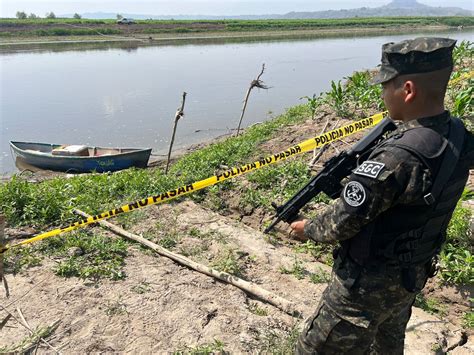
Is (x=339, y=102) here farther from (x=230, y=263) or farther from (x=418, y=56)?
(x=418, y=56)

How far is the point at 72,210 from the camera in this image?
5602mm

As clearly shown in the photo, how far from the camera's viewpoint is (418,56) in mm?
1961

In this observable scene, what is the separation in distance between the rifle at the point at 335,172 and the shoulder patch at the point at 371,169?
0.42m

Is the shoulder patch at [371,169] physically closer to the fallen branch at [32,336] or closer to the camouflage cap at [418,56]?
the camouflage cap at [418,56]

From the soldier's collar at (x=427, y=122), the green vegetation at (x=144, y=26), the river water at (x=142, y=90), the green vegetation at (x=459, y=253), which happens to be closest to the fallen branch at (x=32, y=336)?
the soldier's collar at (x=427, y=122)

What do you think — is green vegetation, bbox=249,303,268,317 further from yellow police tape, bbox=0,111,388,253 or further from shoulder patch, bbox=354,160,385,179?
shoulder patch, bbox=354,160,385,179

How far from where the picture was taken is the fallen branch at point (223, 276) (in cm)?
388

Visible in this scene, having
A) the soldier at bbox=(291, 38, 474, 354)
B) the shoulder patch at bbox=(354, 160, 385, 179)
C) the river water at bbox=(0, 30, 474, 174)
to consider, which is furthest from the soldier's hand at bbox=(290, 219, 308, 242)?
the river water at bbox=(0, 30, 474, 174)

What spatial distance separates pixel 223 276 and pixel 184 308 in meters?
0.60

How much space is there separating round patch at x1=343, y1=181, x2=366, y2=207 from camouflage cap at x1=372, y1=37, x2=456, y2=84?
Answer: 570 mm

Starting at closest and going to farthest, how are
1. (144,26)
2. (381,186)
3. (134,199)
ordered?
(381,186) < (134,199) < (144,26)

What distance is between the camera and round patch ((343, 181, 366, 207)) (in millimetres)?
1984

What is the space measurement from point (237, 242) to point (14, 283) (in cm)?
248

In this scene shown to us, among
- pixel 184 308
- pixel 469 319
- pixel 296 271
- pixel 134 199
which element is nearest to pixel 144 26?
pixel 134 199
